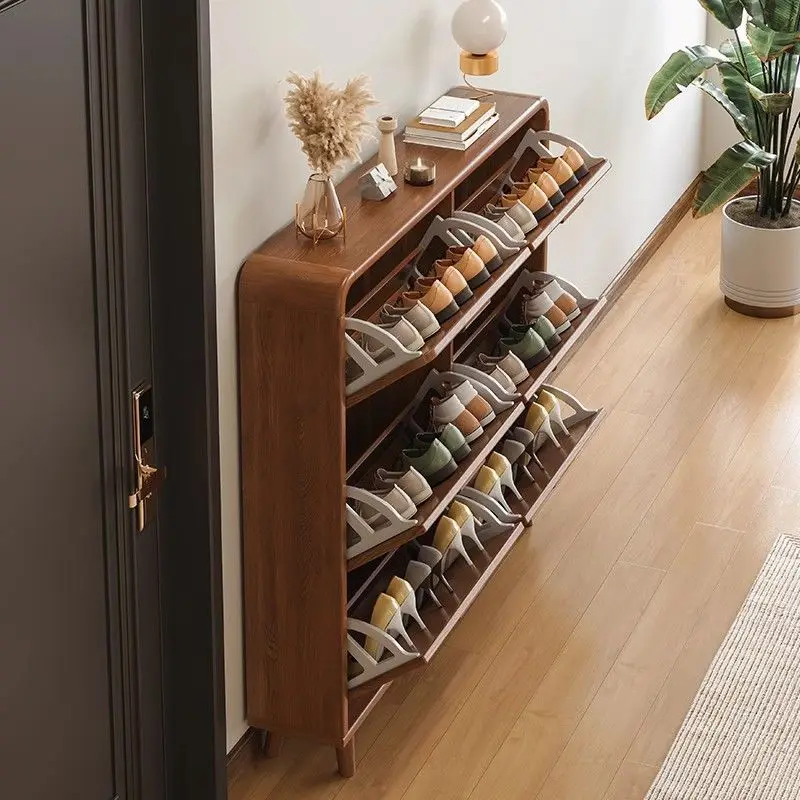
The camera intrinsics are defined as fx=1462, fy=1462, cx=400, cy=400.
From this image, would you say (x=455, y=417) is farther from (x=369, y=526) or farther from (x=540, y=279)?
(x=540, y=279)

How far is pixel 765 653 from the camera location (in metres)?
3.78

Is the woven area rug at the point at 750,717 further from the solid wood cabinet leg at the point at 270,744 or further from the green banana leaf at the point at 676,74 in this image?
the green banana leaf at the point at 676,74

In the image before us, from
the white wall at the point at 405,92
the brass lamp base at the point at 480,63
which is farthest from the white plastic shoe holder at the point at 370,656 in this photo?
the brass lamp base at the point at 480,63

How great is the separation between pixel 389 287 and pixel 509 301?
2.18 feet

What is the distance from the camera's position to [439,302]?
316cm

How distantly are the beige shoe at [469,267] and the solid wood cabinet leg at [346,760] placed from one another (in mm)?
1085

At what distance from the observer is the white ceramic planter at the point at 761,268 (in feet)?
17.9

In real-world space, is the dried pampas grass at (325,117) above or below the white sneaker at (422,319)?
above

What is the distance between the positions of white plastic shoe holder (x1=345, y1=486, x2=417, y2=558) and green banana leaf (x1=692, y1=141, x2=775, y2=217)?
2570 mm

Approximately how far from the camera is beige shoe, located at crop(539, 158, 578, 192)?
12.5 feet

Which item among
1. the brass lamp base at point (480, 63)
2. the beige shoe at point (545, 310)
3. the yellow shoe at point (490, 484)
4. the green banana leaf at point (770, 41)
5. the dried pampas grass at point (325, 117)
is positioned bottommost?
the yellow shoe at point (490, 484)

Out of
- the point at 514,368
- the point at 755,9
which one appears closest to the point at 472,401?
the point at 514,368

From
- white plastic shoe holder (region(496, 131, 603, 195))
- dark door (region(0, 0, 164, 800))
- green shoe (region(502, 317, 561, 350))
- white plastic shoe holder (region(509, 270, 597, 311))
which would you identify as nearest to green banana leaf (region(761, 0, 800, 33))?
white plastic shoe holder (region(496, 131, 603, 195))

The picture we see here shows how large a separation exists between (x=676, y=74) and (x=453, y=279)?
7.86 ft
